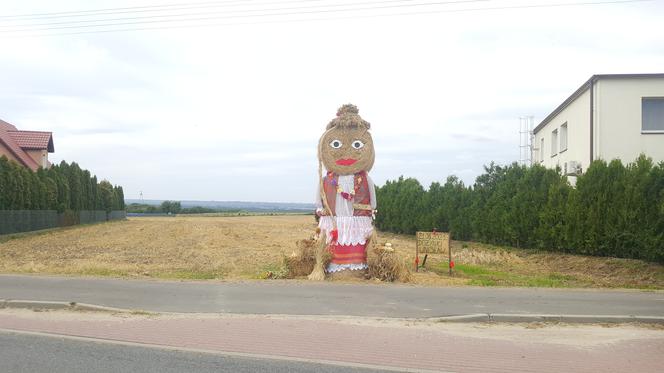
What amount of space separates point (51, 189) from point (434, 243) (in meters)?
35.4

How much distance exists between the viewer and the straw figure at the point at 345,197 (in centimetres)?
1368

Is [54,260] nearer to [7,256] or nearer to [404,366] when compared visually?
[7,256]

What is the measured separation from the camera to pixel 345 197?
44.8ft

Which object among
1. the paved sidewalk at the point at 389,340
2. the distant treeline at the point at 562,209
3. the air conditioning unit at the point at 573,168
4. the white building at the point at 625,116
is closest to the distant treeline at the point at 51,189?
the distant treeline at the point at 562,209

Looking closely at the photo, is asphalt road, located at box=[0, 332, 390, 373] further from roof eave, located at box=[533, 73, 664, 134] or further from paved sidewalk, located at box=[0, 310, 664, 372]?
roof eave, located at box=[533, 73, 664, 134]

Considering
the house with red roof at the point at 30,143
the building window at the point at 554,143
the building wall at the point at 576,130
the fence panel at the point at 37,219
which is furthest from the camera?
the house with red roof at the point at 30,143

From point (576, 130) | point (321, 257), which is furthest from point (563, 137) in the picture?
point (321, 257)

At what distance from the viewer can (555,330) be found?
873 cm

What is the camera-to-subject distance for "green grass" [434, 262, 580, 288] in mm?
13719

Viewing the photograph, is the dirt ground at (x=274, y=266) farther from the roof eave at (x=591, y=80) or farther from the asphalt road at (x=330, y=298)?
the roof eave at (x=591, y=80)

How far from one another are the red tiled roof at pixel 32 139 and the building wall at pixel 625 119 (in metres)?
42.3

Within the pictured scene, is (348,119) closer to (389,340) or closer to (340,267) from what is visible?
(340,267)

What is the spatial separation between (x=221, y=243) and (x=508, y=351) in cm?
2341

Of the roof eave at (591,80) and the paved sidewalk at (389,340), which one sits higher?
the roof eave at (591,80)
